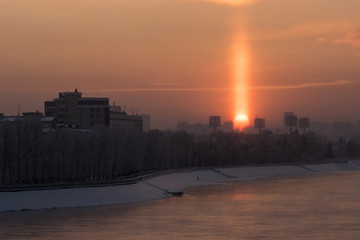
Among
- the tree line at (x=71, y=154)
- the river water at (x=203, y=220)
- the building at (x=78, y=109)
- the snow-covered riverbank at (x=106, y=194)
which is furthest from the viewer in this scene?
the building at (x=78, y=109)

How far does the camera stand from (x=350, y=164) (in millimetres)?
194125

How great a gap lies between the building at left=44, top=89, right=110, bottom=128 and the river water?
106 m

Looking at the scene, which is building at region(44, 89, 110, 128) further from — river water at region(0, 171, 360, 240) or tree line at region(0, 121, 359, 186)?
river water at region(0, 171, 360, 240)

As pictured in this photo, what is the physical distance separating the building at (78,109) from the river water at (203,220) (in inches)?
4188

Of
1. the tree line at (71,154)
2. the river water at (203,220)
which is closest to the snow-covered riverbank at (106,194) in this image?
the river water at (203,220)

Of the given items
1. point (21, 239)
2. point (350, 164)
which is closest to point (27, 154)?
point (21, 239)

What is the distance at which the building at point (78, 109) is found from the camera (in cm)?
18675

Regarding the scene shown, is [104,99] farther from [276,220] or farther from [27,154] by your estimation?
Result: [276,220]

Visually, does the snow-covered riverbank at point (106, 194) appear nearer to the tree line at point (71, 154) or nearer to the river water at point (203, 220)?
the river water at point (203, 220)

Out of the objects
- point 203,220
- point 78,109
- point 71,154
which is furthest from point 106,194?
point 78,109

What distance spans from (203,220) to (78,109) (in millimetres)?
134397

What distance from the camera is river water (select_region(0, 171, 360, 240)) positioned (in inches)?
2035

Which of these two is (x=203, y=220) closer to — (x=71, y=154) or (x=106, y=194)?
(x=106, y=194)

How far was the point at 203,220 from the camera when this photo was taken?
59.8 meters
